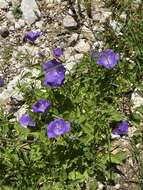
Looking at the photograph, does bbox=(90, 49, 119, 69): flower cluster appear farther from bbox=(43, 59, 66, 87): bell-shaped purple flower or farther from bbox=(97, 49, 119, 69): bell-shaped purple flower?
bbox=(43, 59, 66, 87): bell-shaped purple flower

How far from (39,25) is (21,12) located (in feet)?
0.71

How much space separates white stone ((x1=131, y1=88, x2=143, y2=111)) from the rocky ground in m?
0.51

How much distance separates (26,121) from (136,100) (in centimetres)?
86

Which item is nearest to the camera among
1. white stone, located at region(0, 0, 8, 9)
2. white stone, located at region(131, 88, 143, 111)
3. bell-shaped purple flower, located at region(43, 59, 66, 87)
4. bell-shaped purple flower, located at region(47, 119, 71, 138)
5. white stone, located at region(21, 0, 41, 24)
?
bell-shaped purple flower, located at region(47, 119, 71, 138)

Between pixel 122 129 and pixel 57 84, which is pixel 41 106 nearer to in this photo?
pixel 57 84

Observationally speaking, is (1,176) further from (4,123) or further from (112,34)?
(112,34)

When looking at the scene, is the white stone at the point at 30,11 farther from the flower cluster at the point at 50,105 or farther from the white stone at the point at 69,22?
the flower cluster at the point at 50,105

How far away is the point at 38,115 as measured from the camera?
423 centimetres

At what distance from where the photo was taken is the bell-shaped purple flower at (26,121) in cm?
419

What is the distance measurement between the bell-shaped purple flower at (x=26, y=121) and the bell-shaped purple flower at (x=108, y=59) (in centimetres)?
63

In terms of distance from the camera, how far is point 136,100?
14.7ft

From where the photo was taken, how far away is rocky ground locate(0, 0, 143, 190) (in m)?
4.86

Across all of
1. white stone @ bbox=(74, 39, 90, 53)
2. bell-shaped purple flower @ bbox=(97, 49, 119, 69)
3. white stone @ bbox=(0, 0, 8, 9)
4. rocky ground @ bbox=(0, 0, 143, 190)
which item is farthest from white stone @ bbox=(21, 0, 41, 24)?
bell-shaped purple flower @ bbox=(97, 49, 119, 69)

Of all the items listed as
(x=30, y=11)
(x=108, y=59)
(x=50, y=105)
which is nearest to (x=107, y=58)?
(x=108, y=59)
